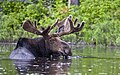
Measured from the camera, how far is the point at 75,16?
24656 mm

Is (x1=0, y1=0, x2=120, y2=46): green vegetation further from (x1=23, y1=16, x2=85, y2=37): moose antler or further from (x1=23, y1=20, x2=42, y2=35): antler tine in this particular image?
(x1=23, y1=20, x2=42, y2=35): antler tine

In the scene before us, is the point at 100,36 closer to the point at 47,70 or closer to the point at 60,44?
the point at 60,44

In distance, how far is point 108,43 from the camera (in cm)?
2097

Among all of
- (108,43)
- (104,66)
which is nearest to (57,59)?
(104,66)

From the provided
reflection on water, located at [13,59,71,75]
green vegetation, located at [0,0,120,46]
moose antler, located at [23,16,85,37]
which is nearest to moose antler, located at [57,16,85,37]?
moose antler, located at [23,16,85,37]

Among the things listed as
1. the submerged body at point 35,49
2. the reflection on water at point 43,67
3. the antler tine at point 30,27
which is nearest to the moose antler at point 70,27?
the submerged body at point 35,49

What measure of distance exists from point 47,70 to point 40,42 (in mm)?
3231

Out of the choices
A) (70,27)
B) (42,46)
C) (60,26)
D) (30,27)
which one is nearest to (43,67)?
(42,46)

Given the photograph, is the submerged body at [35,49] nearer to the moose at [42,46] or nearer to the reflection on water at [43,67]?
the moose at [42,46]

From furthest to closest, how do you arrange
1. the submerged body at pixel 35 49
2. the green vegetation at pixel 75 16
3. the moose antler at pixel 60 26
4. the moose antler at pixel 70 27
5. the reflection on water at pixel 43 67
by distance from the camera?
the green vegetation at pixel 75 16 < the moose antler at pixel 70 27 < the moose antler at pixel 60 26 < the submerged body at pixel 35 49 < the reflection on water at pixel 43 67

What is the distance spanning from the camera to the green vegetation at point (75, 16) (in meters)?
21.8

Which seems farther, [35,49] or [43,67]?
[35,49]

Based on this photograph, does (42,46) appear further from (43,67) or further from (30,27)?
(43,67)

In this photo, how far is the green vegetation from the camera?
71.5 feet
